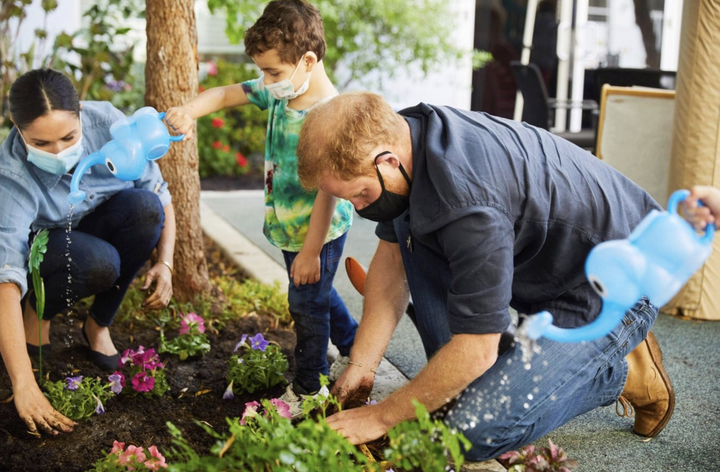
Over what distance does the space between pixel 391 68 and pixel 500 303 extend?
6785 millimetres

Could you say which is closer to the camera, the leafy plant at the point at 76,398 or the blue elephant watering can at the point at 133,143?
the blue elephant watering can at the point at 133,143

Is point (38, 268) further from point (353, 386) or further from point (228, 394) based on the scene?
point (353, 386)

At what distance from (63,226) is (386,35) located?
234 inches

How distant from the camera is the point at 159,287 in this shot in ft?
8.83

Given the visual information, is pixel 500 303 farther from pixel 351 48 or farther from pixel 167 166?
pixel 351 48

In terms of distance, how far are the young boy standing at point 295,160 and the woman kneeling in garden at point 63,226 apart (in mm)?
409

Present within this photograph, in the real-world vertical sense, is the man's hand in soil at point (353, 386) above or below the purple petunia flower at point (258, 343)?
above

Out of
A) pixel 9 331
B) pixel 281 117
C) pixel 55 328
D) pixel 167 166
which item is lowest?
pixel 55 328

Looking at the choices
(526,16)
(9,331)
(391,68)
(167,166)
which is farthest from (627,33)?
(9,331)

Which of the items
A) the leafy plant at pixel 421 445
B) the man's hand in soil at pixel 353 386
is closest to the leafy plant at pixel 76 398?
the man's hand in soil at pixel 353 386

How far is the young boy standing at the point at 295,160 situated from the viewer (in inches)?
95.9

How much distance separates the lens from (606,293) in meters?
1.44

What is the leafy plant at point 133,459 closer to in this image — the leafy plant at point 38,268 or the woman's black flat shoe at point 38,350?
the leafy plant at point 38,268

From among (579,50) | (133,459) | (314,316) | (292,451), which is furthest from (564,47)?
(292,451)
